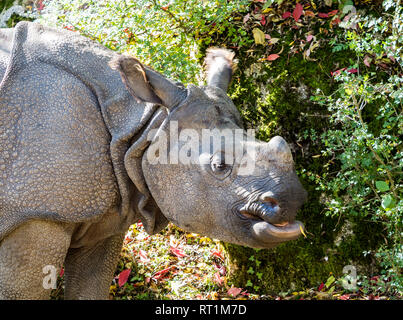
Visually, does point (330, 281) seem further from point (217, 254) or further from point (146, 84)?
point (146, 84)

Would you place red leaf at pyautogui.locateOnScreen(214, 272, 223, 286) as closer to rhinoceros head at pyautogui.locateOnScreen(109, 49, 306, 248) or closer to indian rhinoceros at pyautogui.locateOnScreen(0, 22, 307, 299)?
indian rhinoceros at pyautogui.locateOnScreen(0, 22, 307, 299)

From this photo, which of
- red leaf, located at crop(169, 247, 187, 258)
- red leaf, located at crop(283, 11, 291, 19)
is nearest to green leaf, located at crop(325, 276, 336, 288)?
red leaf, located at crop(169, 247, 187, 258)

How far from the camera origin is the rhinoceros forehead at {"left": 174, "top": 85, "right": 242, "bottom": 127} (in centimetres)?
466

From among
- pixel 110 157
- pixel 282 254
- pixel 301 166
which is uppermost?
pixel 110 157

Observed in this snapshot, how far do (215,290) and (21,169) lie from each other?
2921 mm

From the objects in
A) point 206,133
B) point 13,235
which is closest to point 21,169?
point 13,235

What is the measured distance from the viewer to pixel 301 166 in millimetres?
6465

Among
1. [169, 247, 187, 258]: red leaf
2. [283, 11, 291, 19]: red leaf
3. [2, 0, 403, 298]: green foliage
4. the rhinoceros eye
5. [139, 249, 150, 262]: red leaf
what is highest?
the rhinoceros eye

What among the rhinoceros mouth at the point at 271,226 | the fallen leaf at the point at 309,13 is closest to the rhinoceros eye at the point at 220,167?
the rhinoceros mouth at the point at 271,226

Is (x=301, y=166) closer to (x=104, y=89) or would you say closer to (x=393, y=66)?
(x=393, y=66)

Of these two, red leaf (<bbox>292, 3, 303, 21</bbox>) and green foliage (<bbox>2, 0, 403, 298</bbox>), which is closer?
green foliage (<bbox>2, 0, 403, 298</bbox>)

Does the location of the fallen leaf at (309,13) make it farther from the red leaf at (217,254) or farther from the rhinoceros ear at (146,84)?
the red leaf at (217,254)

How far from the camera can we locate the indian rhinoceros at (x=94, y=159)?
176 inches

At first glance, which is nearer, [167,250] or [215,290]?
[215,290]
